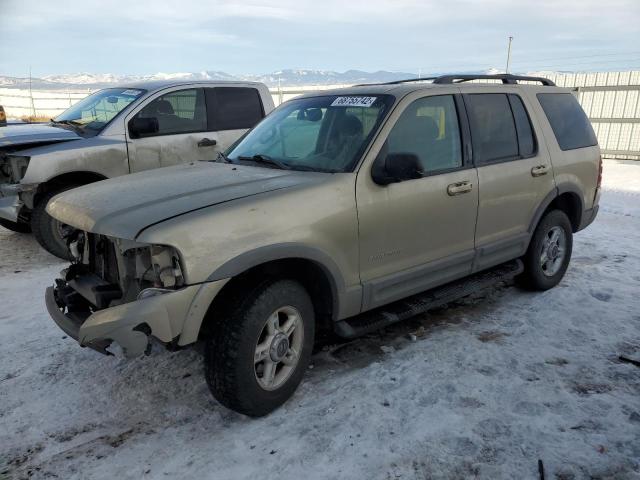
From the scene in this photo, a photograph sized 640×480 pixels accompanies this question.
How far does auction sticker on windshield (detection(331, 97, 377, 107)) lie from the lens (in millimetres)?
3649

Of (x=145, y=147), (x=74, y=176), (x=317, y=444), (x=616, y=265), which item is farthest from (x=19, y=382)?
(x=616, y=265)

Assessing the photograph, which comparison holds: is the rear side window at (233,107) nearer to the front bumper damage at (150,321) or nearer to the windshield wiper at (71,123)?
the windshield wiper at (71,123)

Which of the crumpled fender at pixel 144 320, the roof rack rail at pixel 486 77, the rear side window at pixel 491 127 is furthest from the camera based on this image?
the roof rack rail at pixel 486 77

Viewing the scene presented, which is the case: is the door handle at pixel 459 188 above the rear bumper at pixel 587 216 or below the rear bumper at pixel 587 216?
above

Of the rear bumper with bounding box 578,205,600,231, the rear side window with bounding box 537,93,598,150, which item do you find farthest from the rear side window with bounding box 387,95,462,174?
the rear bumper with bounding box 578,205,600,231

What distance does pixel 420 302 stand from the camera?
12.4 ft

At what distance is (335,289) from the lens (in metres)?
3.20

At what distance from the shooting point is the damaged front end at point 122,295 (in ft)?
8.21

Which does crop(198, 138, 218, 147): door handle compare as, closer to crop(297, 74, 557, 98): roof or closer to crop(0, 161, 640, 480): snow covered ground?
crop(297, 74, 557, 98): roof

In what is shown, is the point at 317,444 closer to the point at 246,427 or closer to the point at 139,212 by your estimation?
the point at 246,427

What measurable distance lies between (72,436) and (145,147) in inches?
161

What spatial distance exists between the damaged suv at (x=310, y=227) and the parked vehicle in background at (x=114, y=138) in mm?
2559

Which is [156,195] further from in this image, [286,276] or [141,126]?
[141,126]

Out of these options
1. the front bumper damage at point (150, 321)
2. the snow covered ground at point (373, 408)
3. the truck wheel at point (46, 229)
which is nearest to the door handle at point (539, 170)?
the snow covered ground at point (373, 408)
